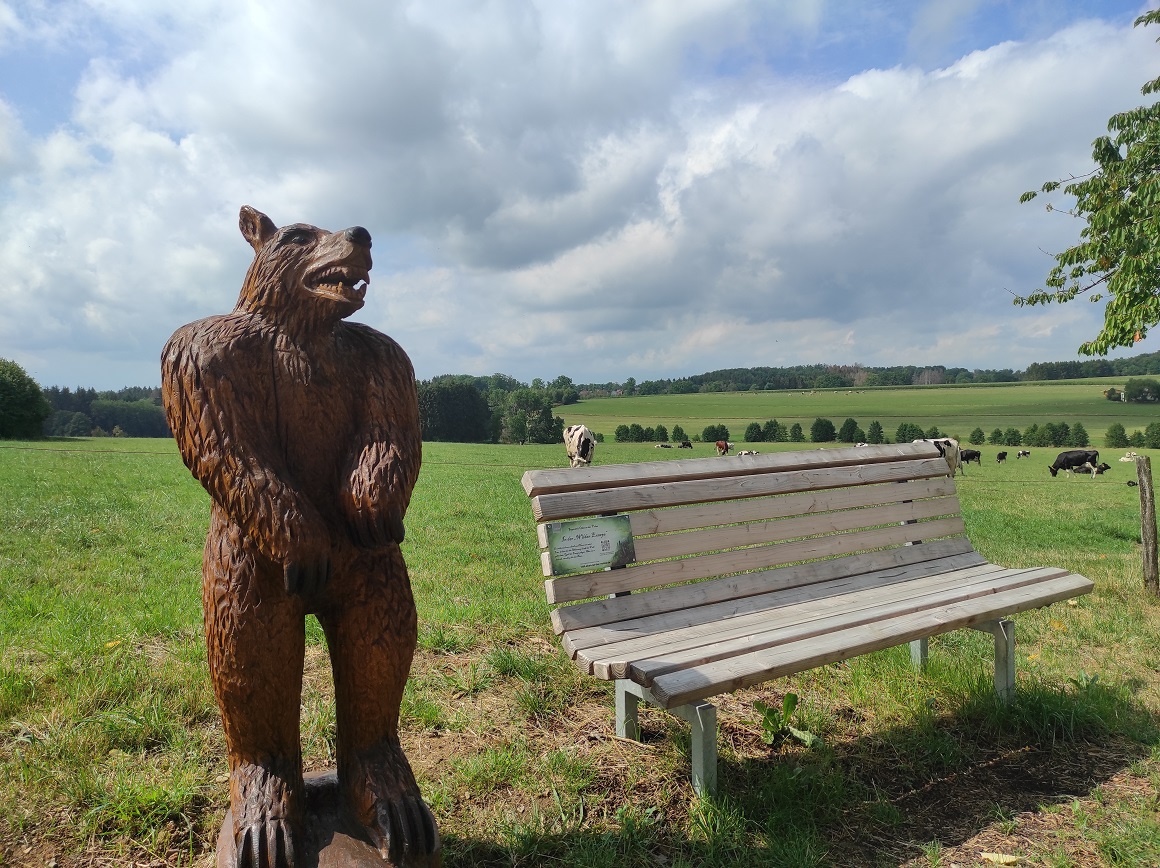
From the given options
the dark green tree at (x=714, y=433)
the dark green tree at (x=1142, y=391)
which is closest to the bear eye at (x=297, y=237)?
the dark green tree at (x=714, y=433)

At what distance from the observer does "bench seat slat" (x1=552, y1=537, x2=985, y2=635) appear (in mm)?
2758

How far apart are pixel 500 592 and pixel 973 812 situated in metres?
3.31

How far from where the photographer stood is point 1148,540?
5.23m

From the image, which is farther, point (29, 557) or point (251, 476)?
point (29, 557)

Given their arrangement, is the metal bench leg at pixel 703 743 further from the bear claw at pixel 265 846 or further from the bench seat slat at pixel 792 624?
the bear claw at pixel 265 846

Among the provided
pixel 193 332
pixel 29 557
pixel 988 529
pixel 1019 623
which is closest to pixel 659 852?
pixel 193 332

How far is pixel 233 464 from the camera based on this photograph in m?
1.57

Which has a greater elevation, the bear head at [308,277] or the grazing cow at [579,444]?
the bear head at [308,277]

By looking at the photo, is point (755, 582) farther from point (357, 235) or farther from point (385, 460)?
point (357, 235)

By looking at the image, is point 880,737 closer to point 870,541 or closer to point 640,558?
point 870,541

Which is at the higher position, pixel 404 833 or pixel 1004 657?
pixel 404 833

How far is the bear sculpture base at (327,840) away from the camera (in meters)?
1.66

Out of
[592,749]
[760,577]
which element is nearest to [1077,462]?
[760,577]

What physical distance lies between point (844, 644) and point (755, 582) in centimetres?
69
